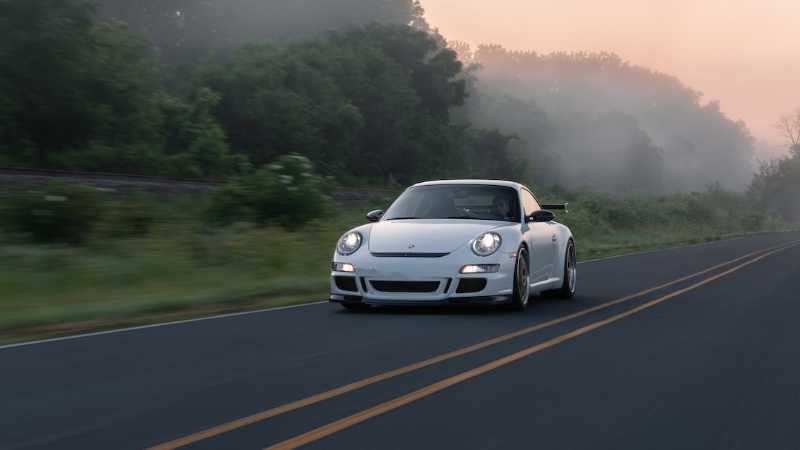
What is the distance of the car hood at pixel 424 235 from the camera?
1234cm

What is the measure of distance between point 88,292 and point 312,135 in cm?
4584

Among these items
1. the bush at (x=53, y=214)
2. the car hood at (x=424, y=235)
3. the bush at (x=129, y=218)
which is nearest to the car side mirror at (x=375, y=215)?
the car hood at (x=424, y=235)

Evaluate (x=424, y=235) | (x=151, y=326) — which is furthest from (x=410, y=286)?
(x=151, y=326)

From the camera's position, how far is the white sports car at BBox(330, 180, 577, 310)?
12219mm

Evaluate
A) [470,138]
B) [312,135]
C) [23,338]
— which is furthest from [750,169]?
[23,338]

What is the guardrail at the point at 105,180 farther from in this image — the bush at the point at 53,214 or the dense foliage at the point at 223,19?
the dense foliage at the point at 223,19

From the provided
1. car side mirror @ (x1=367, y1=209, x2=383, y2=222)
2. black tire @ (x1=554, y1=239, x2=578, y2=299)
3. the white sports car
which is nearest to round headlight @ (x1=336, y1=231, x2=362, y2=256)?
the white sports car

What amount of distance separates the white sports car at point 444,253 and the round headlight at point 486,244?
11 mm

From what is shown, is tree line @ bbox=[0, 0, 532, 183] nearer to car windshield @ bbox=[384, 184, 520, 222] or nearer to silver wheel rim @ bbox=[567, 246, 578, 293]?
silver wheel rim @ bbox=[567, 246, 578, 293]

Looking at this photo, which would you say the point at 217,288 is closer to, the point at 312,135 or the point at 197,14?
the point at 312,135

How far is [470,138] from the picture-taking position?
289 feet

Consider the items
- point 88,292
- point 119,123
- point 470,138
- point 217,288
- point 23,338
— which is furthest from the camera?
point 470,138

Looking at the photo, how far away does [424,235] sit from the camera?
12516 mm

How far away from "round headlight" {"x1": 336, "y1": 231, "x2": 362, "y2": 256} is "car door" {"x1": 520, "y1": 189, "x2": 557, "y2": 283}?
2.04 meters
